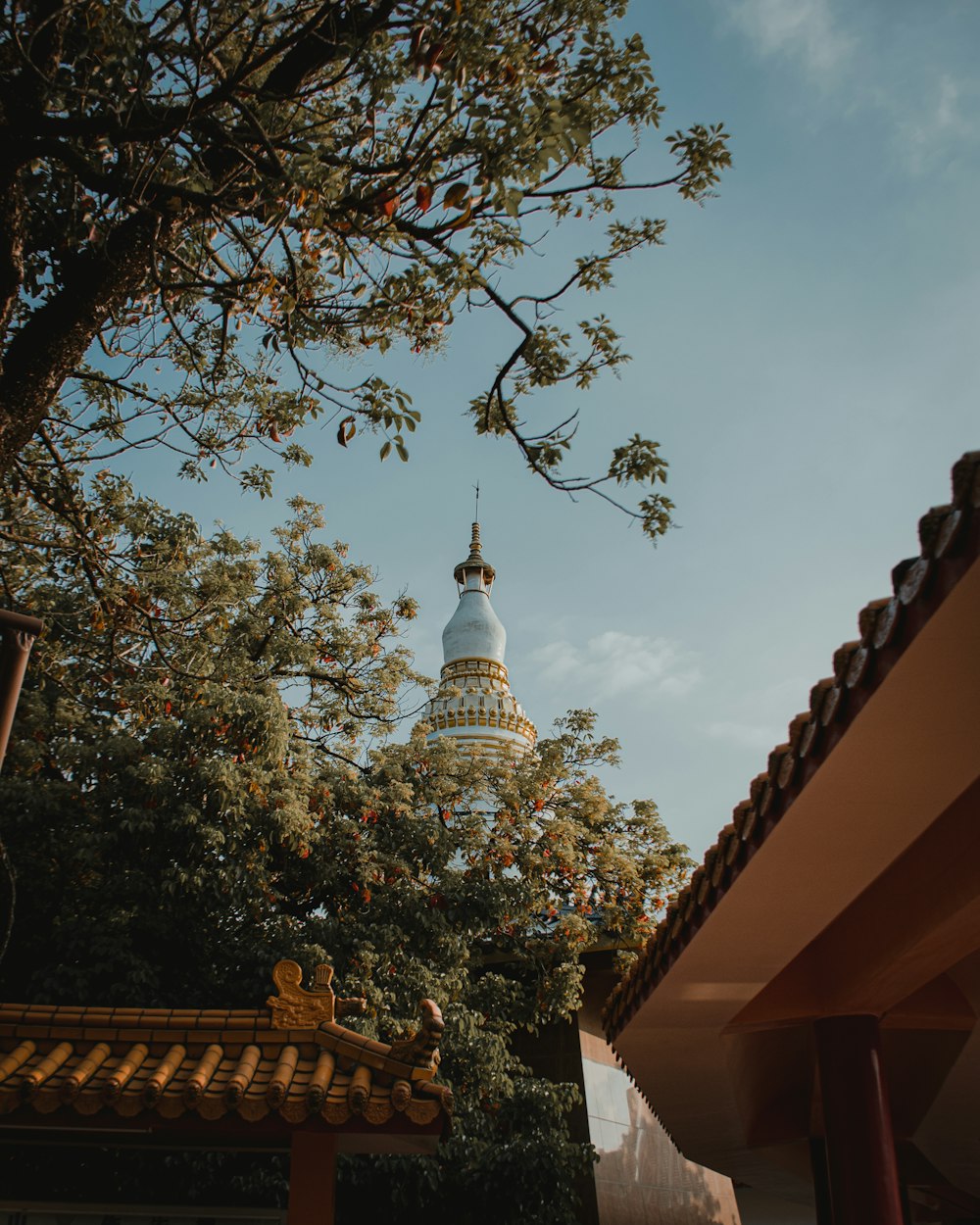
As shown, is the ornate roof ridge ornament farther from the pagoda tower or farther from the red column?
the pagoda tower

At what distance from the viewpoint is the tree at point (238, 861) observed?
894 centimetres

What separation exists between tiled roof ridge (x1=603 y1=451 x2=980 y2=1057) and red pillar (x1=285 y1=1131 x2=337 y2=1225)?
1.96 m

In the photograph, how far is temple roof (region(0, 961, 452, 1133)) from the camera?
4.77 metres

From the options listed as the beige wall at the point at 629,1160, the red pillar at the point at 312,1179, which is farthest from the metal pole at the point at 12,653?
the beige wall at the point at 629,1160

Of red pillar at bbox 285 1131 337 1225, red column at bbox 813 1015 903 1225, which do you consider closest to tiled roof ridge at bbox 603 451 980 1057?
red column at bbox 813 1015 903 1225

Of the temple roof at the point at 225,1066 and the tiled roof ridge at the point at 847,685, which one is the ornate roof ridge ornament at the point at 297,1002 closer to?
the temple roof at the point at 225,1066

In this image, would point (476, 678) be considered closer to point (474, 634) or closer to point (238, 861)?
point (474, 634)

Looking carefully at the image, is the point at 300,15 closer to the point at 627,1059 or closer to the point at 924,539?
the point at 924,539

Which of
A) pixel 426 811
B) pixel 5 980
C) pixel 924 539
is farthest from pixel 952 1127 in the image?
pixel 5 980

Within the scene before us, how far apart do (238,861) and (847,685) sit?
7.27 meters

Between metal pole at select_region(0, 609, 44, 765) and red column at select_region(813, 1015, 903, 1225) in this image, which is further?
red column at select_region(813, 1015, 903, 1225)

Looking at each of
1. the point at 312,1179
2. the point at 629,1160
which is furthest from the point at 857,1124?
the point at 629,1160

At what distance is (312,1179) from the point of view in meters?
4.98

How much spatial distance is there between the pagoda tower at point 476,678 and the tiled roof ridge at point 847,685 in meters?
13.6
